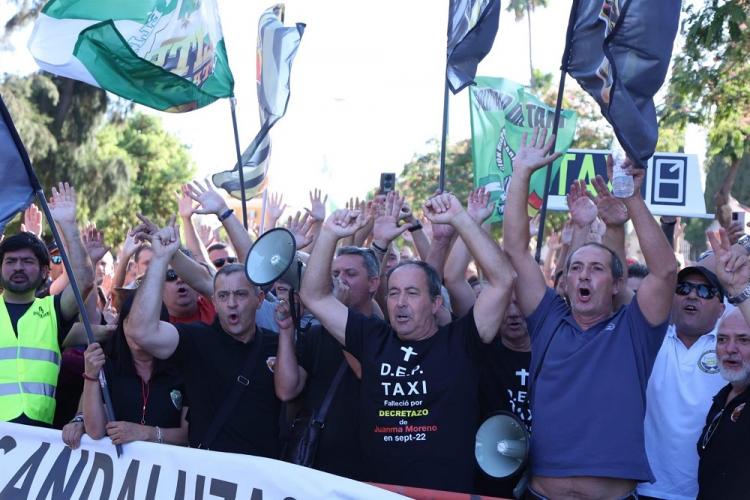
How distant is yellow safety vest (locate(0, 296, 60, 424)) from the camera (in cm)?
537

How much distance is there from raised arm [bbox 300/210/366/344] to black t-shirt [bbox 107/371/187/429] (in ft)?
2.84

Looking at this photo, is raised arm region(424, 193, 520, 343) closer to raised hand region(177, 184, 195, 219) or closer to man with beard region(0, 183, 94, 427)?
man with beard region(0, 183, 94, 427)

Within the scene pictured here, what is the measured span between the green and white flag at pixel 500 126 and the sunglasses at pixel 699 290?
9.10ft

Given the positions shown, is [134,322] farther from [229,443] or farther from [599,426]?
[599,426]

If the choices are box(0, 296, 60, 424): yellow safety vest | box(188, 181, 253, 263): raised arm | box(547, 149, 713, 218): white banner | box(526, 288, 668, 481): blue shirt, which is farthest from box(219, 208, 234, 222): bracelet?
box(547, 149, 713, 218): white banner

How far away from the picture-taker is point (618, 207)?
4.98 metres

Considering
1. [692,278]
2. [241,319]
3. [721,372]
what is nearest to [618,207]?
[692,278]

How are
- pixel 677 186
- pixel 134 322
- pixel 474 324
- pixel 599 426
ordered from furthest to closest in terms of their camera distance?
pixel 677 186 < pixel 134 322 < pixel 474 324 < pixel 599 426

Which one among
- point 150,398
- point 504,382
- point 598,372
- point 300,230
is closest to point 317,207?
point 300,230

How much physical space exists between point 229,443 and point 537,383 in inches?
60.0

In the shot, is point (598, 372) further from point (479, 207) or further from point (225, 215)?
point (225, 215)

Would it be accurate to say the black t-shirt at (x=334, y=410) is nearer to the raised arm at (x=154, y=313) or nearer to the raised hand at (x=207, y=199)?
the raised arm at (x=154, y=313)

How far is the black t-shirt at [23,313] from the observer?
17.7ft

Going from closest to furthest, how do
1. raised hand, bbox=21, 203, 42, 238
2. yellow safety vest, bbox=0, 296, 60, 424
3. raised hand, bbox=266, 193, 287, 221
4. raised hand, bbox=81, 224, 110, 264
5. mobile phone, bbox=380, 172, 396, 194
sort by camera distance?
yellow safety vest, bbox=0, 296, 60, 424
raised hand, bbox=81, 224, 110, 264
mobile phone, bbox=380, 172, 396, 194
raised hand, bbox=21, 203, 42, 238
raised hand, bbox=266, 193, 287, 221
